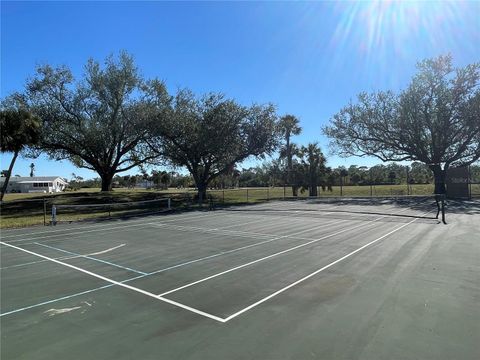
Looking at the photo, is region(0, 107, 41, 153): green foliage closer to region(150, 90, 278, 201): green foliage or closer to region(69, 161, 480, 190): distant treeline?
region(150, 90, 278, 201): green foliage

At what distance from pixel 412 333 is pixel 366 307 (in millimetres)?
1077

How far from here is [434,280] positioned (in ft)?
25.4

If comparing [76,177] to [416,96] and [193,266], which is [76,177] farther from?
[193,266]

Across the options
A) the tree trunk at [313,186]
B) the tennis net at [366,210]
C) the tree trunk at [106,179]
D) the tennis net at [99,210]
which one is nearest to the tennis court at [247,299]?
the tennis net at [366,210]

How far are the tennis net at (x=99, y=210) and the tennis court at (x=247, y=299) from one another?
11.3 meters

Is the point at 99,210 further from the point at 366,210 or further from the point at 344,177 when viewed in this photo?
the point at 344,177

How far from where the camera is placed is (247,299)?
6.77 metres

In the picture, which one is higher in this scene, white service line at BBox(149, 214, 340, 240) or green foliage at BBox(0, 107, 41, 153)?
green foliage at BBox(0, 107, 41, 153)

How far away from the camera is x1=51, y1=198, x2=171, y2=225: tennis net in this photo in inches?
→ 976

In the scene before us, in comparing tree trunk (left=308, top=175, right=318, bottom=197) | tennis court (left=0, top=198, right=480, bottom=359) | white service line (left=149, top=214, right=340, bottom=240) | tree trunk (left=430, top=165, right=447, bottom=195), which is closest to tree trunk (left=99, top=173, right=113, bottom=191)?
tree trunk (left=308, top=175, right=318, bottom=197)

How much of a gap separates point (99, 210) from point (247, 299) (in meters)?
26.1

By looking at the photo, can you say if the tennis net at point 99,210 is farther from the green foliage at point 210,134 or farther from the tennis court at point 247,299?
the tennis court at point 247,299

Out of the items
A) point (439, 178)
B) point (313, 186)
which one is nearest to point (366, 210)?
point (439, 178)

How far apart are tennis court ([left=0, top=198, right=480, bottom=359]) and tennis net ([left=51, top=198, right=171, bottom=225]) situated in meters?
11.3
